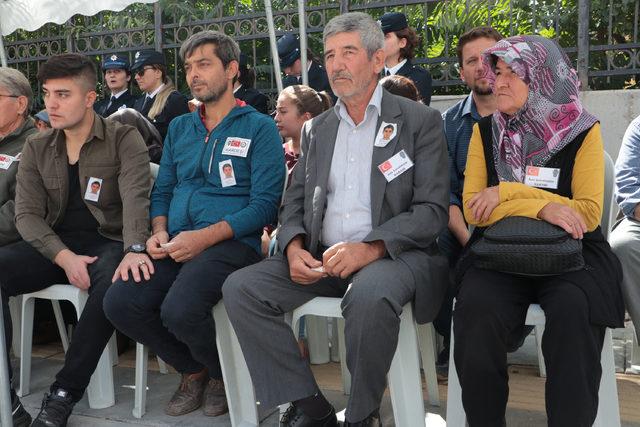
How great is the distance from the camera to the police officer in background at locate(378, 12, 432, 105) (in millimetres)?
4879

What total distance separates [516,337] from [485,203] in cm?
52

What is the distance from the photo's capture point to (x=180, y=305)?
9.96 ft

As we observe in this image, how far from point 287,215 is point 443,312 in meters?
0.88

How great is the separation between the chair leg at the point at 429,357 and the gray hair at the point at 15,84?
270 cm

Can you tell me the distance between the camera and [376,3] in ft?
20.0

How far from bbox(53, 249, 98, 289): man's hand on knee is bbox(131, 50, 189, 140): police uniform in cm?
228

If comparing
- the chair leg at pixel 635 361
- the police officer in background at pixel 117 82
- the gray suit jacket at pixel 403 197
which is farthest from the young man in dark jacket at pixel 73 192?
the police officer in background at pixel 117 82

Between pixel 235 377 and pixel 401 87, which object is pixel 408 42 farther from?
pixel 235 377

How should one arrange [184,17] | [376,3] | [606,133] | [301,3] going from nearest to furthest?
1. [301,3]
2. [606,133]
3. [376,3]
4. [184,17]

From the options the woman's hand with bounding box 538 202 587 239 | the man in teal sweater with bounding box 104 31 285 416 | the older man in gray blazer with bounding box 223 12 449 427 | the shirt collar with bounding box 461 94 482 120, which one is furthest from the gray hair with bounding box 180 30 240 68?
the woman's hand with bounding box 538 202 587 239

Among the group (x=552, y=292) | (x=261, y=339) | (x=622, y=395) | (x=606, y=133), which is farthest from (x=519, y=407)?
(x=606, y=133)

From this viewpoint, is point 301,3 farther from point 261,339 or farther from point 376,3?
point 261,339

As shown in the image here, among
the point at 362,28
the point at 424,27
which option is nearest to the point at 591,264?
the point at 362,28

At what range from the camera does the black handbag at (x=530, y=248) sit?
2568 millimetres
